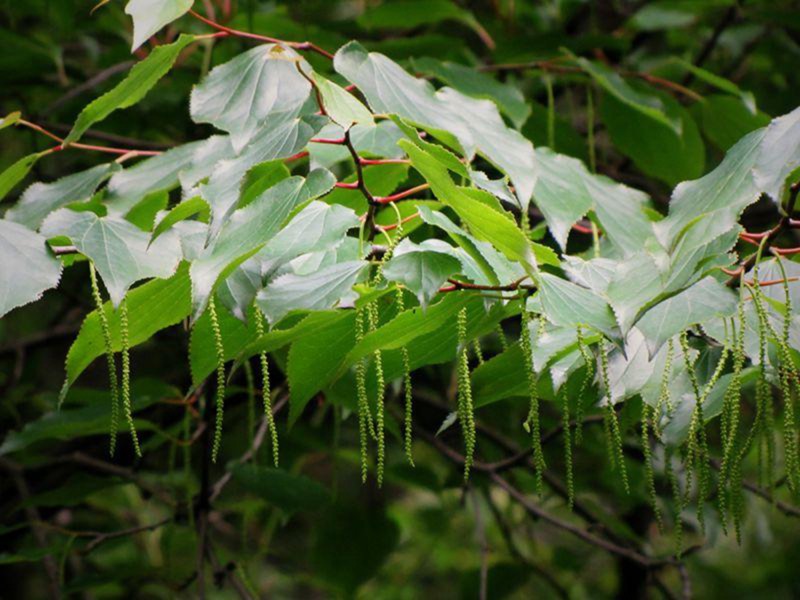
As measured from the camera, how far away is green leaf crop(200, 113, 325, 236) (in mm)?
704

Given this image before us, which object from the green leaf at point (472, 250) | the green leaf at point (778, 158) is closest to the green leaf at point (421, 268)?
the green leaf at point (472, 250)

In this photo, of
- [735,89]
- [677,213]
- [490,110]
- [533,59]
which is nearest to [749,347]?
[677,213]

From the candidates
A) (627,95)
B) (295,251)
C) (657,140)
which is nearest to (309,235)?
(295,251)

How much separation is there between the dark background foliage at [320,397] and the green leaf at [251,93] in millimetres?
393

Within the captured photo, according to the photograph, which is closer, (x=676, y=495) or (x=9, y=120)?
(x=676, y=495)

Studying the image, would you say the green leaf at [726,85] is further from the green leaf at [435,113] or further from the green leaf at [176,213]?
the green leaf at [176,213]

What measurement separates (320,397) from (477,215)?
766 mm

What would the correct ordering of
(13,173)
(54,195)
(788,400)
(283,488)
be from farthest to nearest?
1. (283,488)
2. (54,195)
3. (13,173)
4. (788,400)

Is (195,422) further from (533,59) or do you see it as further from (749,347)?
(749,347)

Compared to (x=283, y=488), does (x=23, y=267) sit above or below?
above

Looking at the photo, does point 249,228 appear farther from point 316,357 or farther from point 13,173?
point 13,173

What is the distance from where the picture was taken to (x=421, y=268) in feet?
2.11

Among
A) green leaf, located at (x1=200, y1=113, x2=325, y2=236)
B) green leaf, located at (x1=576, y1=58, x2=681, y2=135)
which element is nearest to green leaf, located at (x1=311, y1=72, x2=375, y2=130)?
green leaf, located at (x1=200, y1=113, x2=325, y2=236)

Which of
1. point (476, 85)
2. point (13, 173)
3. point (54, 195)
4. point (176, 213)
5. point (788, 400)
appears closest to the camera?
point (788, 400)
